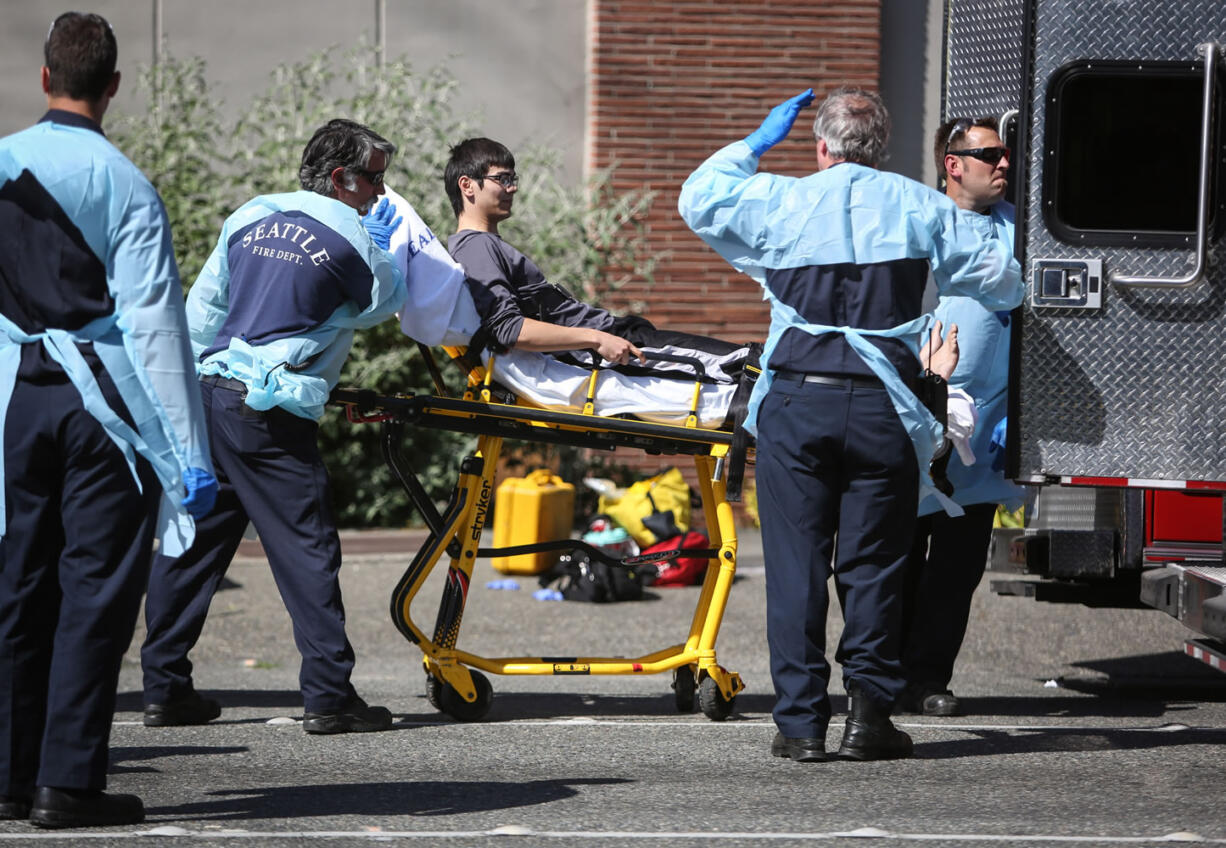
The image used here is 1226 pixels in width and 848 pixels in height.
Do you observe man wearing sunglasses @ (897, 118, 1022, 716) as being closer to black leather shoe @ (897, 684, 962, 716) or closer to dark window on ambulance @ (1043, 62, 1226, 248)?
black leather shoe @ (897, 684, 962, 716)

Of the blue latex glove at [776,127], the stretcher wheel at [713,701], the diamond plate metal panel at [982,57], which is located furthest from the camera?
the diamond plate metal panel at [982,57]

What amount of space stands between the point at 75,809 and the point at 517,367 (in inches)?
97.3

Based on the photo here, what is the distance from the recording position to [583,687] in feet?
24.3

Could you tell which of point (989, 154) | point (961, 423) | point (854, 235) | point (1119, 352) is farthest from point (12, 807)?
point (989, 154)

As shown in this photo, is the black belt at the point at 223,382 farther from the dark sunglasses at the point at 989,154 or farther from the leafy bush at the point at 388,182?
the leafy bush at the point at 388,182

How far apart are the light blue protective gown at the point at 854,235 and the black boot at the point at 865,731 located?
71 cm

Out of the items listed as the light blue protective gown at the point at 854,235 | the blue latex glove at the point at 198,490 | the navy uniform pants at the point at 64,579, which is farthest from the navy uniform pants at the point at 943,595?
the navy uniform pants at the point at 64,579

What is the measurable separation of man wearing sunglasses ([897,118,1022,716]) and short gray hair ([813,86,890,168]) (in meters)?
1.12

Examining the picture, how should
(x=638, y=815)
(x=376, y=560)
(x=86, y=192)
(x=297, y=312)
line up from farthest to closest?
(x=376, y=560), (x=297, y=312), (x=638, y=815), (x=86, y=192)

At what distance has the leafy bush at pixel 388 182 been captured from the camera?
407 inches

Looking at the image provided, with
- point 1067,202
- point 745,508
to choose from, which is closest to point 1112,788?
point 1067,202

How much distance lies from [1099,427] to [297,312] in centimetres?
282

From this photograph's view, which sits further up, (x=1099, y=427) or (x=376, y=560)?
(x=1099, y=427)

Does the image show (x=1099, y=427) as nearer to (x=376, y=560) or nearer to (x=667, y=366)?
(x=667, y=366)
